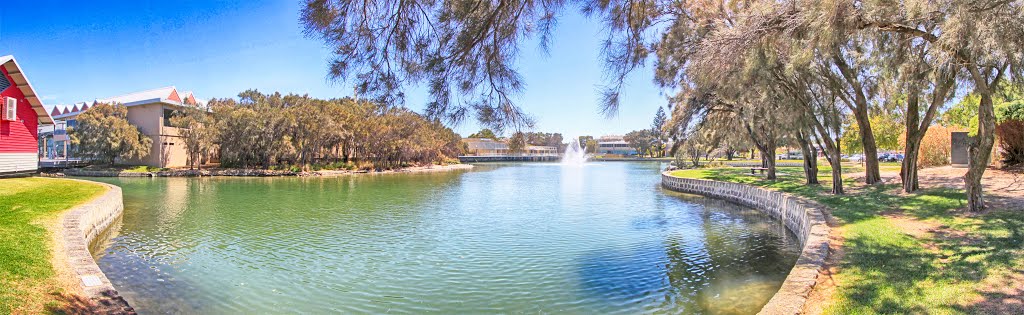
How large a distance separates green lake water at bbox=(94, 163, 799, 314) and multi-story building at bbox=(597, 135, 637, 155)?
320 ft

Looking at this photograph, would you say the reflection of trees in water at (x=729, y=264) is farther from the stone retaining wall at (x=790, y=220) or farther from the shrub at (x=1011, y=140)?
the shrub at (x=1011, y=140)

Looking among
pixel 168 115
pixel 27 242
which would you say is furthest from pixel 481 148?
pixel 27 242

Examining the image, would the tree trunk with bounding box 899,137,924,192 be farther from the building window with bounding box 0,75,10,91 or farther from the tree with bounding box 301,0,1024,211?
the building window with bounding box 0,75,10,91

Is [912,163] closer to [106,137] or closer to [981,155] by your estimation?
[981,155]

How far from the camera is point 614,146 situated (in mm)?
118375

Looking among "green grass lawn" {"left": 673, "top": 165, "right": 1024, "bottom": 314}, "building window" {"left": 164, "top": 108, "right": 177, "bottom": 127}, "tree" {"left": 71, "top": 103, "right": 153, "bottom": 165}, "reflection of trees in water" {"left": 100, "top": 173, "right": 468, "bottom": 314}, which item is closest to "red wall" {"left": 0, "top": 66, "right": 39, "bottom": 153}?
"reflection of trees in water" {"left": 100, "top": 173, "right": 468, "bottom": 314}

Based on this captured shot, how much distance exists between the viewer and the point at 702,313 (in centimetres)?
696

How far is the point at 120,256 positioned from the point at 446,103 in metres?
8.70

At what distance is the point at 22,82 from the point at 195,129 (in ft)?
68.5

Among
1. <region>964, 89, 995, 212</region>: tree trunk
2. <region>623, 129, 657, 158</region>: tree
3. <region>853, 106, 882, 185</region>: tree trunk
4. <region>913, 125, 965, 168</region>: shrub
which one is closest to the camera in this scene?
<region>964, 89, 995, 212</region>: tree trunk

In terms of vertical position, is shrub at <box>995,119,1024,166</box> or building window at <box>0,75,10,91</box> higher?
building window at <box>0,75,10,91</box>

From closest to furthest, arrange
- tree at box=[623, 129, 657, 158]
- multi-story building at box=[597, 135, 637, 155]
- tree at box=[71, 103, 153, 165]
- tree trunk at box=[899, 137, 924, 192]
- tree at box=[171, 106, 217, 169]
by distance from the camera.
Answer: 1. tree trunk at box=[899, 137, 924, 192]
2. tree at box=[71, 103, 153, 165]
3. tree at box=[171, 106, 217, 169]
4. tree at box=[623, 129, 657, 158]
5. multi-story building at box=[597, 135, 637, 155]

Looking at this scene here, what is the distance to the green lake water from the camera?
749cm

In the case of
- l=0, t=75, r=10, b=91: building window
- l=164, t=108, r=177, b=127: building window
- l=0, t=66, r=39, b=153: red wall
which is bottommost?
l=0, t=66, r=39, b=153: red wall
